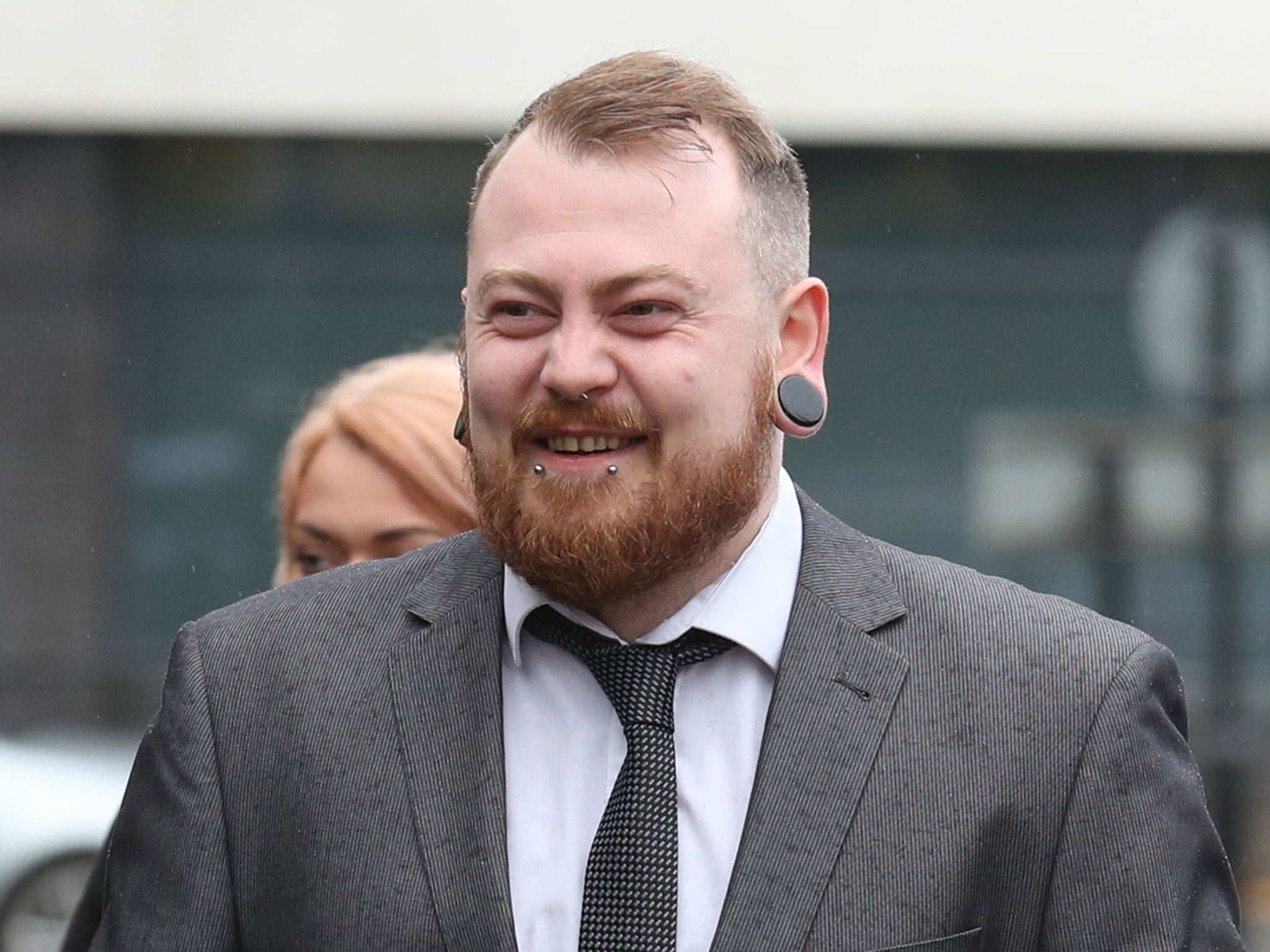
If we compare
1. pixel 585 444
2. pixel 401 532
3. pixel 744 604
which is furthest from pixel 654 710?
pixel 401 532

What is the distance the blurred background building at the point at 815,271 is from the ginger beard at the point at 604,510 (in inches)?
290

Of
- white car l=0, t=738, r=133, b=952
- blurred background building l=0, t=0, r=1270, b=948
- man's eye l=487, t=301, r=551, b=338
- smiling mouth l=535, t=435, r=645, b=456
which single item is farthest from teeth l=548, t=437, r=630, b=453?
blurred background building l=0, t=0, r=1270, b=948

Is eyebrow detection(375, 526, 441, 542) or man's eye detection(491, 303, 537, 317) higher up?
man's eye detection(491, 303, 537, 317)

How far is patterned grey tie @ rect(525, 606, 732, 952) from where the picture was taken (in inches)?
94.3

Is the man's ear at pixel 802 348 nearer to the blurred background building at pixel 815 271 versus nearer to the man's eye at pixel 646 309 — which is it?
the man's eye at pixel 646 309

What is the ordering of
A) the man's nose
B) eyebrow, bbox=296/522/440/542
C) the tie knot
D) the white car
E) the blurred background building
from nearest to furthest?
the man's nose → the tie knot → eyebrow, bbox=296/522/440/542 → the white car → the blurred background building

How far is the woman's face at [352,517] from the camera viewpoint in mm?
3582

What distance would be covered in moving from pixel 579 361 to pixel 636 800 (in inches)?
21.4

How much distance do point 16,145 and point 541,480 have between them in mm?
8806

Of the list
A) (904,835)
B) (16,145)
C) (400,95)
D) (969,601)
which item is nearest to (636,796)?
(904,835)

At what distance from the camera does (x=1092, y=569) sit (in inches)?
404

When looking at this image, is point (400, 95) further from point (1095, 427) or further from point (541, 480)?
point (541, 480)

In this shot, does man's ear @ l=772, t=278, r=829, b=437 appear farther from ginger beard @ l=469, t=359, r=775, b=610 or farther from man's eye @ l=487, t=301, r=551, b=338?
man's eye @ l=487, t=301, r=551, b=338

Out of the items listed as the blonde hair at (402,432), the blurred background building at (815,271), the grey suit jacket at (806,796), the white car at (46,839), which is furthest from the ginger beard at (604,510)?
the blurred background building at (815,271)
